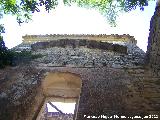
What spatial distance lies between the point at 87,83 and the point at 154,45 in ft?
6.34

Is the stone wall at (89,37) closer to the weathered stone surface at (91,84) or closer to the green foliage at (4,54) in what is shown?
the weathered stone surface at (91,84)

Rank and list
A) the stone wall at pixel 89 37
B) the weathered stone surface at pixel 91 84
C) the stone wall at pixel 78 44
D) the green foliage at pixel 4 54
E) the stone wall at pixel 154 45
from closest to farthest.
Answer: the weathered stone surface at pixel 91 84 → the stone wall at pixel 154 45 → the green foliage at pixel 4 54 → the stone wall at pixel 78 44 → the stone wall at pixel 89 37

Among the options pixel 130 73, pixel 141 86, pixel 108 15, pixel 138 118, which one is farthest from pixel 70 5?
pixel 138 118

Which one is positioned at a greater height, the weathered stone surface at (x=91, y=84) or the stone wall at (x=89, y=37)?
the stone wall at (x=89, y=37)

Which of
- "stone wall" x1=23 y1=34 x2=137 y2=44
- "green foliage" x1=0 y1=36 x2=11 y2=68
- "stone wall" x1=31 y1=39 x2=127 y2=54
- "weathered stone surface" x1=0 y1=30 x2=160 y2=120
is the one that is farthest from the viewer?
"stone wall" x1=23 y1=34 x2=137 y2=44

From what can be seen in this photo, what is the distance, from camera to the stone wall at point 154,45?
246 inches

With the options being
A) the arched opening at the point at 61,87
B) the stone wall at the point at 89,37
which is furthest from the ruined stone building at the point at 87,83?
the stone wall at the point at 89,37

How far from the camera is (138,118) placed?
464 cm

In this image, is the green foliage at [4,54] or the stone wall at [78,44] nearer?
the green foliage at [4,54]

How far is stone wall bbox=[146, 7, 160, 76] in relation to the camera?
6.26 meters

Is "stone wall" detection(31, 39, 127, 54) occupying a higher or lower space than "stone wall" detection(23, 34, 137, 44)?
lower

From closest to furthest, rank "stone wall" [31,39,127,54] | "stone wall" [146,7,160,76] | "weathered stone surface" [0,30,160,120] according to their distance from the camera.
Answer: "weathered stone surface" [0,30,160,120] → "stone wall" [146,7,160,76] → "stone wall" [31,39,127,54]

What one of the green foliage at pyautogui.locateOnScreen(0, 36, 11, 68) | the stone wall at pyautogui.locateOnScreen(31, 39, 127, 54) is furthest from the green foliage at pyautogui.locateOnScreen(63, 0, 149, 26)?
the green foliage at pyautogui.locateOnScreen(0, 36, 11, 68)

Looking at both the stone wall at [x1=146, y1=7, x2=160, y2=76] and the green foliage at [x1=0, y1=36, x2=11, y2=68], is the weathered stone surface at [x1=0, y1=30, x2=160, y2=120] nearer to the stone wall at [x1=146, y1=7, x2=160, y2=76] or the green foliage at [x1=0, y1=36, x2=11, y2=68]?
the stone wall at [x1=146, y1=7, x2=160, y2=76]
